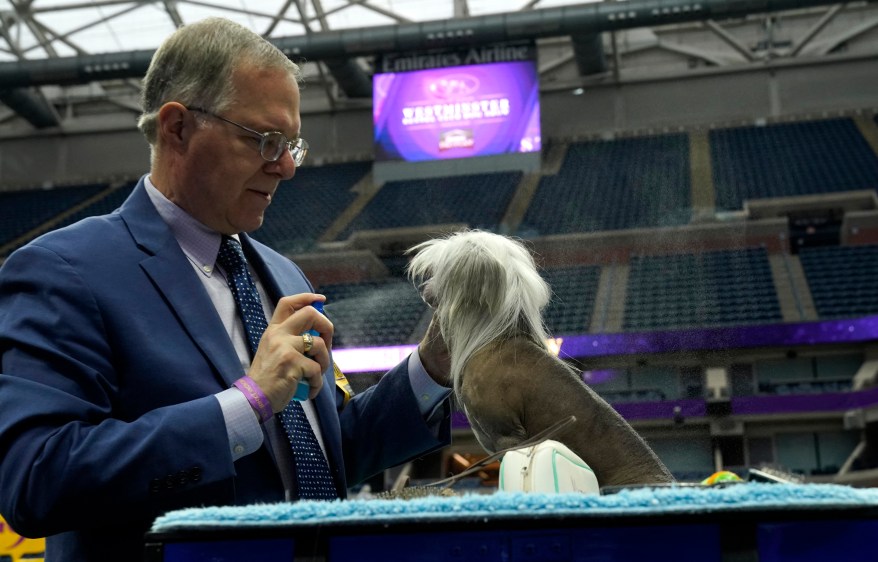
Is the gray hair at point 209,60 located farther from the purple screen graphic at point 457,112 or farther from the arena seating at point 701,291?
the purple screen graphic at point 457,112

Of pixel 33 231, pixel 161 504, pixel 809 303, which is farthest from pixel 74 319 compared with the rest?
pixel 33 231

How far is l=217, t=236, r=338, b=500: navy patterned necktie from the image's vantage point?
4.14ft

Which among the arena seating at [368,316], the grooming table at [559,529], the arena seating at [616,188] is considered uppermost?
the arena seating at [616,188]

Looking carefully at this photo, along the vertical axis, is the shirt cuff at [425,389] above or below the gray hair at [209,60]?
below

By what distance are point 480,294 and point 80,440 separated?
0.65 meters

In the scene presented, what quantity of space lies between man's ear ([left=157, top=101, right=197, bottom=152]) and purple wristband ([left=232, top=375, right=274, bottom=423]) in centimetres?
41

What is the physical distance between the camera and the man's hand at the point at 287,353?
43.6 inches

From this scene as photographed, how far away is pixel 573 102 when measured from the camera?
58.5 feet

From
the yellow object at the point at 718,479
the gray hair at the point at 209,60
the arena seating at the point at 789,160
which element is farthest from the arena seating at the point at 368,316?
the arena seating at the point at 789,160

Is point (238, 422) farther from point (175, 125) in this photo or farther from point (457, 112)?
point (457, 112)

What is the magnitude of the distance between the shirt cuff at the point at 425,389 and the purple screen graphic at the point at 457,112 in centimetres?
1542

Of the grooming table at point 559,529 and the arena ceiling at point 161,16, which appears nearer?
the grooming table at point 559,529

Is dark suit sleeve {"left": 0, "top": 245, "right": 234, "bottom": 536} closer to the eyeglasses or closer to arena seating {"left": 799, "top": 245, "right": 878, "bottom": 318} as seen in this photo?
the eyeglasses

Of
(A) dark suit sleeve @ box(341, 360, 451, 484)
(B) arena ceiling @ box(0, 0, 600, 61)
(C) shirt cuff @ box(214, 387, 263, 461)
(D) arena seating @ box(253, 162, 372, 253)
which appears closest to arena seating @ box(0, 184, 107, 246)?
(B) arena ceiling @ box(0, 0, 600, 61)
